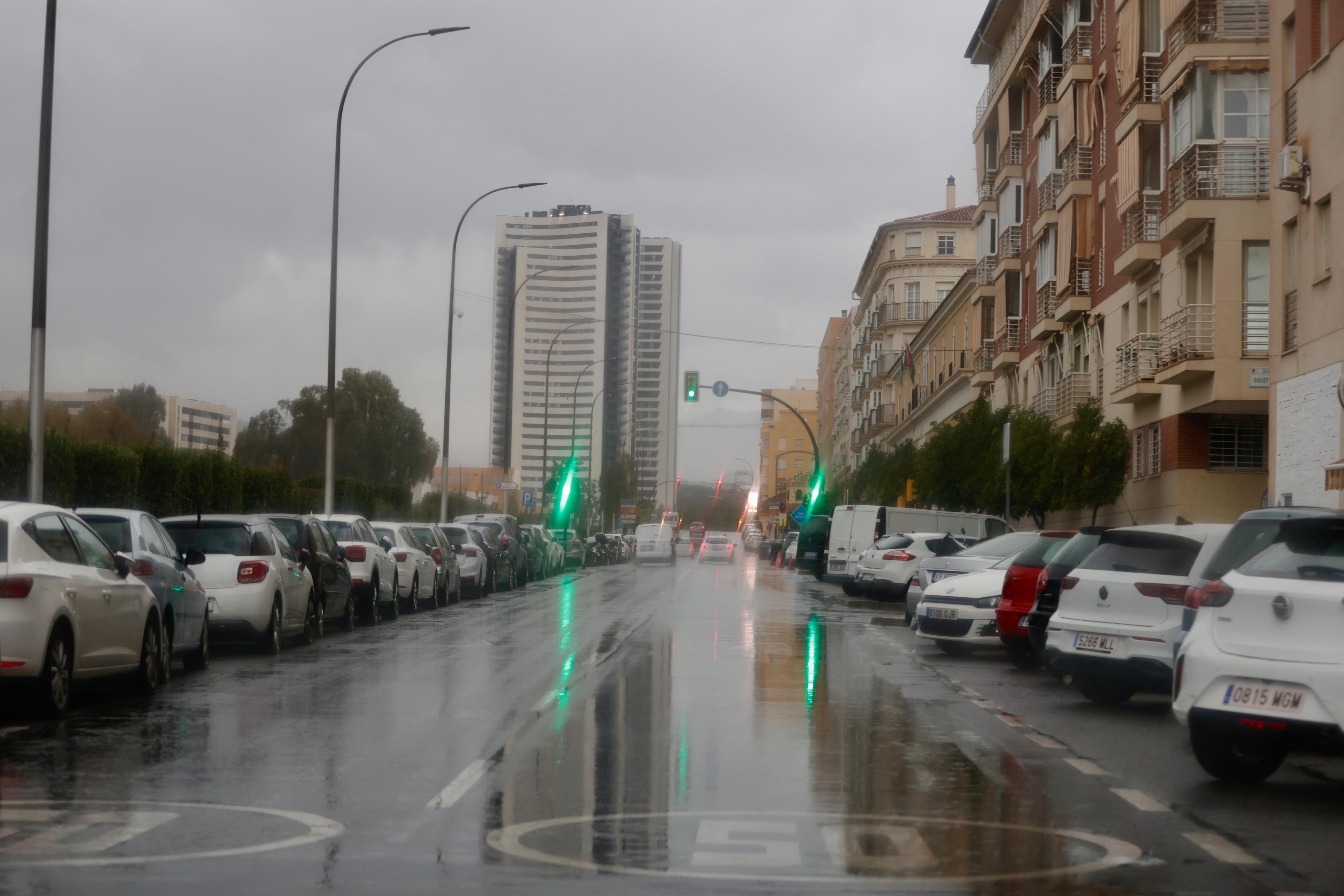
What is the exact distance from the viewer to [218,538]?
18234 millimetres

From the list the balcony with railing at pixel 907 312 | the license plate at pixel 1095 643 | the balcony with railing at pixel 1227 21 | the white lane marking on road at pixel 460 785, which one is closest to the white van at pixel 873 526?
the balcony with railing at pixel 1227 21

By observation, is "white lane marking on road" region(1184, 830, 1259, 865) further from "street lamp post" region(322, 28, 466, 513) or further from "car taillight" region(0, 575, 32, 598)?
"street lamp post" region(322, 28, 466, 513)

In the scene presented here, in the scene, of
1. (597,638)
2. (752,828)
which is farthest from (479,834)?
(597,638)

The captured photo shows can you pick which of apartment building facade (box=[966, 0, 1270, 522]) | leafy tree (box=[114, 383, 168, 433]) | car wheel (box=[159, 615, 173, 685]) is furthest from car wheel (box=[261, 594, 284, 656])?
leafy tree (box=[114, 383, 168, 433])

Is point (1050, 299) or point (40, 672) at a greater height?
point (1050, 299)

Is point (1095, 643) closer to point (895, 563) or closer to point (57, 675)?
point (57, 675)

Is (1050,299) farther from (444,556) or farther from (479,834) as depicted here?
(479,834)

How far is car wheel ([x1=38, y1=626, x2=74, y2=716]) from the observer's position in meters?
11.3

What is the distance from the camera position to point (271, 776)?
9.03m

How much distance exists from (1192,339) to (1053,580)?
700 inches

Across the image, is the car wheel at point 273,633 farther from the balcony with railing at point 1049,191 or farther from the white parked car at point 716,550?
the white parked car at point 716,550

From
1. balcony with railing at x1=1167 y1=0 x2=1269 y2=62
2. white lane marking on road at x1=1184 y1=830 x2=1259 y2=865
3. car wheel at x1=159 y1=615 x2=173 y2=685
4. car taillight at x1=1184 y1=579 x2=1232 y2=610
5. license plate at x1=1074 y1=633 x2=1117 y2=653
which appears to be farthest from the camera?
balcony with railing at x1=1167 y1=0 x2=1269 y2=62

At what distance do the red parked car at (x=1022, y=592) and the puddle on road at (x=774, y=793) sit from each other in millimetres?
2223

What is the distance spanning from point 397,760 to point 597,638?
37.2 ft
